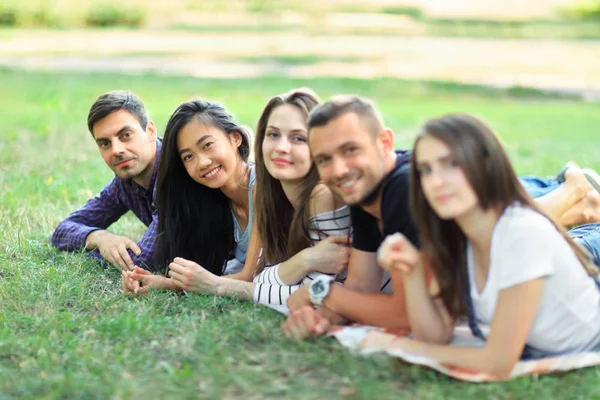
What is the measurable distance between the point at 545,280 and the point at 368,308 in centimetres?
81

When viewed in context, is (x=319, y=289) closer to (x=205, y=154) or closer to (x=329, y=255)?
(x=329, y=255)

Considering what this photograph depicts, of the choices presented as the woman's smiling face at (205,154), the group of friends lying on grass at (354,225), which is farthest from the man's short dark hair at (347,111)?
the woman's smiling face at (205,154)

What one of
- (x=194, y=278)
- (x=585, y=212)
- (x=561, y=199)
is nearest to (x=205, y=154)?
(x=194, y=278)

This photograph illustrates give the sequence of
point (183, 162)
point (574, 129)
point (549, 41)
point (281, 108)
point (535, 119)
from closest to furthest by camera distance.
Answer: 1. point (281, 108)
2. point (183, 162)
3. point (574, 129)
4. point (535, 119)
5. point (549, 41)

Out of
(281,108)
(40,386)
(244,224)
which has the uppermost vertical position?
(281,108)

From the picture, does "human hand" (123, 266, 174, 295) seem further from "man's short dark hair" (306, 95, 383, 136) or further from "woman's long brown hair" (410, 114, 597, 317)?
"woman's long brown hair" (410, 114, 597, 317)

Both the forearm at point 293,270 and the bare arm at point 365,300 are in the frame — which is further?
the forearm at point 293,270

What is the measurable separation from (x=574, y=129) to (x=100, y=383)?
10294 millimetres

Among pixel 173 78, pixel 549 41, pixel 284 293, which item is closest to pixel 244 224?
pixel 284 293

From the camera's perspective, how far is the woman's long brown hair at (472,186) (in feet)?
10.1

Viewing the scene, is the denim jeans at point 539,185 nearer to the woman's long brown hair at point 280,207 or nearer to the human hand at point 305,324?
the woman's long brown hair at point 280,207

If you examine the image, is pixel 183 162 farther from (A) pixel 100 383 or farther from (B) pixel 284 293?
(A) pixel 100 383

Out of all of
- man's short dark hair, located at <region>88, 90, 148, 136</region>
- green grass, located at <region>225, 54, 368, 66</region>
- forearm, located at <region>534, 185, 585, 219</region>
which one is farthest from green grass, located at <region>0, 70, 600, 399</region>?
green grass, located at <region>225, 54, 368, 66</region>

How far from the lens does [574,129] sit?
12.2 m
